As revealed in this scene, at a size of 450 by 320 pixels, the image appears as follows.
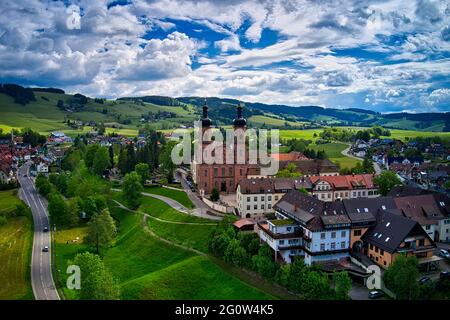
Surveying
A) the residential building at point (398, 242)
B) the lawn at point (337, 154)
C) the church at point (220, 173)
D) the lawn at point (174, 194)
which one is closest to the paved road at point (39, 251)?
the lawn at point (174, 194)

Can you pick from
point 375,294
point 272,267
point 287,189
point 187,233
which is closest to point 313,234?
point 272,267

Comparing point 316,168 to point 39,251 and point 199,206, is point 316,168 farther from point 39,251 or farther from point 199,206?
point 39,251

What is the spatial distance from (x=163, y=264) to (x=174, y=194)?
3208 centimetres

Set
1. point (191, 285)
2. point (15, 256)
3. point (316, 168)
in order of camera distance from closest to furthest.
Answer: point (191, 285) < point (15, 256) < point (316, 168)

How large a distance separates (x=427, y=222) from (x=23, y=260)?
57169 millimetres

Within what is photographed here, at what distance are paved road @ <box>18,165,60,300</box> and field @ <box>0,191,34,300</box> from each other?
78 centimetres

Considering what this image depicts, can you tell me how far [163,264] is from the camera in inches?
2217

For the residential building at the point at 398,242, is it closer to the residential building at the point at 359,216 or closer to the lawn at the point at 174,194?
the residential building at the point at 359,216

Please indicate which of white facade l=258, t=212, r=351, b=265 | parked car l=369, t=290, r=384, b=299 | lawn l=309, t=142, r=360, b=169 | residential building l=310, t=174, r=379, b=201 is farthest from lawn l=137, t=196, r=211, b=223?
lawn l=309, t=142, r=360, b=169

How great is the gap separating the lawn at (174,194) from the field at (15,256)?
2631 centimetres

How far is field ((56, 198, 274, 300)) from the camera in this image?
153ft
